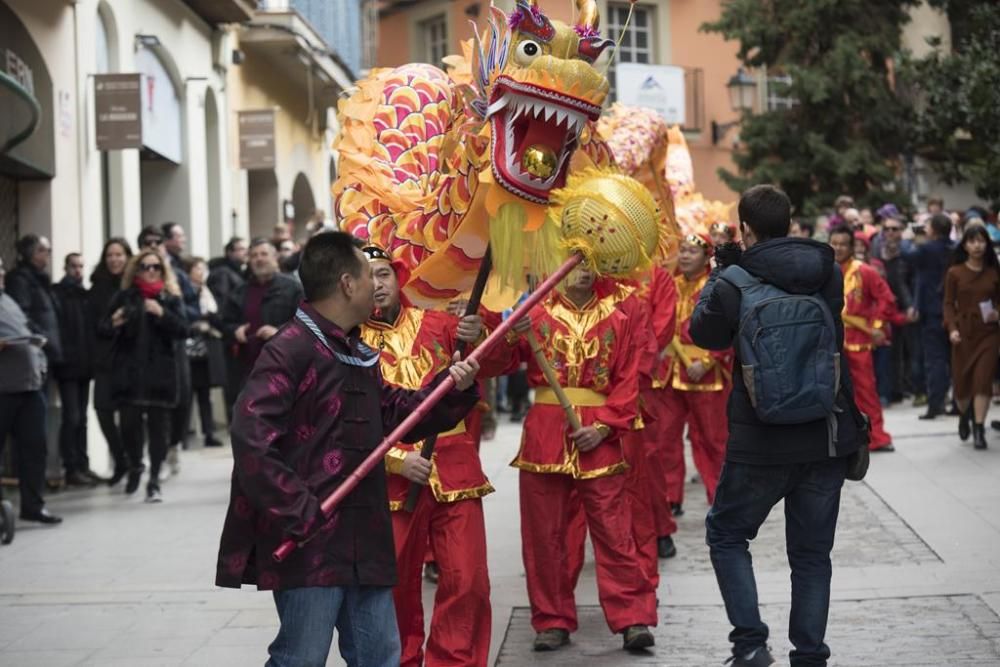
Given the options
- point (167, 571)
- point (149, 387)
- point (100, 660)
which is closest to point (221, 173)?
point (149, 387)

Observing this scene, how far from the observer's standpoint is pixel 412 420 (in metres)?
5.12

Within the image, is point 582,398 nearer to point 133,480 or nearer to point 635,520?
point 635,520

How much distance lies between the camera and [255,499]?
4.58m

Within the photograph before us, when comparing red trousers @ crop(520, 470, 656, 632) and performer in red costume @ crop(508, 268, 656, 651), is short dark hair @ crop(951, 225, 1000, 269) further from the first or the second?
red trousers @ crop(520, 470, 656, 632)

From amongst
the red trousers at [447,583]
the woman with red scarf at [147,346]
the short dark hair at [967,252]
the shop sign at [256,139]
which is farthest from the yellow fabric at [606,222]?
the shop sign at [256,139]

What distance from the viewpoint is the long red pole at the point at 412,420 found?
4.72 meters

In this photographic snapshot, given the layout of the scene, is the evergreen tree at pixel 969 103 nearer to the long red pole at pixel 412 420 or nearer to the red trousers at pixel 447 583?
the red trousers at pixel 447 583

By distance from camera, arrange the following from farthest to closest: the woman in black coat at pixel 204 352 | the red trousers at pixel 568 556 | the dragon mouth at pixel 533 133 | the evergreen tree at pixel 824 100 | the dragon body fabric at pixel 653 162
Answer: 1. the evergreen tree at pixel 824 100
2. the woman in black coat at pixel 204 352
3. the dragon body fabric at pixel 653 162
4. the red trousers at pixel 568 556
5. the dragon mouth at pixel 533 133

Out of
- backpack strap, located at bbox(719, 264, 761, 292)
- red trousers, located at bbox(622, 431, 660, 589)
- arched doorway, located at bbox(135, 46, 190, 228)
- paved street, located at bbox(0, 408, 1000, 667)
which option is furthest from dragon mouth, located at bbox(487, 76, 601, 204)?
arched doorway, located at bbox(135, 46, 190, 228)

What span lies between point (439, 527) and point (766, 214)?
172 cm

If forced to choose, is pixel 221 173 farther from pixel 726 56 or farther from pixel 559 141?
pixel 726 56

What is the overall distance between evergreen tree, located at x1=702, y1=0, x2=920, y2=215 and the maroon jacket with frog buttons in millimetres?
23285

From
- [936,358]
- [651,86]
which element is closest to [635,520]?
[936,358]

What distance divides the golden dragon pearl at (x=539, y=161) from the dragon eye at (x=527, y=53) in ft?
0.98
